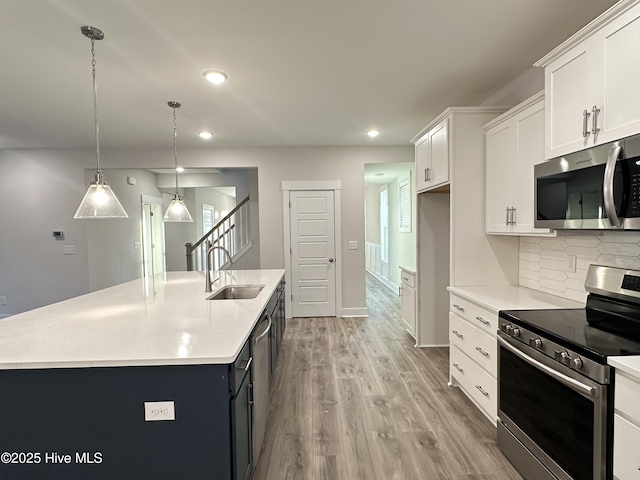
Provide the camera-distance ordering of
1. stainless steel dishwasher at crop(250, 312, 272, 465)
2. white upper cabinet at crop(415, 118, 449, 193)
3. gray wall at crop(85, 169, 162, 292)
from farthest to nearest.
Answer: gray wall at crop(85, 169, 162, 292)
white upper cabinet at crop(415, 118, 449, 193)
stainless steel dishwasher at crop(250, 312, 272, 465)

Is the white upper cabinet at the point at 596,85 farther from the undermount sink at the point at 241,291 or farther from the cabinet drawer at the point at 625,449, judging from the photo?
the undermount sink at the point at 241,291

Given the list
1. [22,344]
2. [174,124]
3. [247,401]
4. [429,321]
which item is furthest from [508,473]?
[174,124]

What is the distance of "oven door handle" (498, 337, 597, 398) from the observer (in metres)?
1.32

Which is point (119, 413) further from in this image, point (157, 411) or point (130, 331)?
point (130, 331)

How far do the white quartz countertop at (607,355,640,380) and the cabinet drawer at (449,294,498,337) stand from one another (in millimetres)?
828

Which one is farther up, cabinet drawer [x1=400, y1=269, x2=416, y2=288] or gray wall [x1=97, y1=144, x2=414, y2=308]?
gray wall [x1=97, y1=144, x2=414, y2=308]

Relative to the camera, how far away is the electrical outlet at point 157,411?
1295mm

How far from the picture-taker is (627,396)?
1196mm

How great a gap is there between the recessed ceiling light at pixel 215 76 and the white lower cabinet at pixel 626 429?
295cm

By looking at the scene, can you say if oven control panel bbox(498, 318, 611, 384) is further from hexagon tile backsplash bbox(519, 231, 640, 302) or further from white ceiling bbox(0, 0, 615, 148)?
white ceiling bbox(0, 0, 615, 148)

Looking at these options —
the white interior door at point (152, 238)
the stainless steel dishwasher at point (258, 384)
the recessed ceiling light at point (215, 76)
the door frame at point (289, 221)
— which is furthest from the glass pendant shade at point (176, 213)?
the white interior door at point (152, 238)

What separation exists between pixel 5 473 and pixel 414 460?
1.95m

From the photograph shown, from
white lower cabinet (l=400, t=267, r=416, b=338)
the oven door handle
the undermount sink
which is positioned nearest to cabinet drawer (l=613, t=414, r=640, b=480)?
the oven door handle

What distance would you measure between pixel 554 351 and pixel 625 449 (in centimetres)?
40
